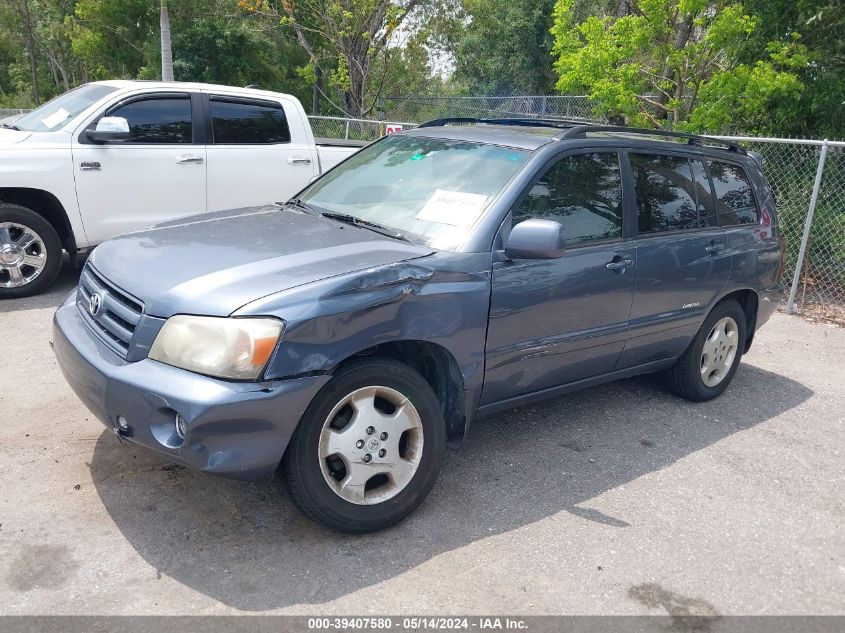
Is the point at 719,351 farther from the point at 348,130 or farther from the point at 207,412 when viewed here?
the point at 348,130

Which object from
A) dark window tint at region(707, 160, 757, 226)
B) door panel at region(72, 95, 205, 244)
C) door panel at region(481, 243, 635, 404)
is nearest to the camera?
door panel at region(481, 243, 635, 404)

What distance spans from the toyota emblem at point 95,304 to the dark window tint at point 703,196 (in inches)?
141

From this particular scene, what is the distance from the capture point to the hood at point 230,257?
10.0ft

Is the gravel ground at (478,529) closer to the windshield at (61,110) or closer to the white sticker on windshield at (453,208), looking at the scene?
the white sticker on windshield at (453,208)

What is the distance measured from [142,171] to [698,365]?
16.3 ft

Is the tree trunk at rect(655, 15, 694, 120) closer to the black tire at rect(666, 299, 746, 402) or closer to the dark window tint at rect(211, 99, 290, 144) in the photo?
the dark window tint at rect(211, 99, 290, 144)

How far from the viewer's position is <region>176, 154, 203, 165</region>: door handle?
7.05 m

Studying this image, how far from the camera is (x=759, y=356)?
264 inches

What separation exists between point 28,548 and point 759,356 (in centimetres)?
586

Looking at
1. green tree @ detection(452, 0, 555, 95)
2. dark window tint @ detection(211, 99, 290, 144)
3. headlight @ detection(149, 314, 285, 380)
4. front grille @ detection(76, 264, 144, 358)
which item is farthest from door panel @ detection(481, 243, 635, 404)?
green tree @ detection(452, 0, 555, 95)

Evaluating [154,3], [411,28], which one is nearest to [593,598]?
[411,28]

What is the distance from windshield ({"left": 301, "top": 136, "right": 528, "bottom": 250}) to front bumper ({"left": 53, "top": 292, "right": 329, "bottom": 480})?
3.82 ft

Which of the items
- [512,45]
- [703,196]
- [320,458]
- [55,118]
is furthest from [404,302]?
[512,45]

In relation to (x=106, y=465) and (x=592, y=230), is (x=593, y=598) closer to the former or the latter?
(x=592, y=230)
